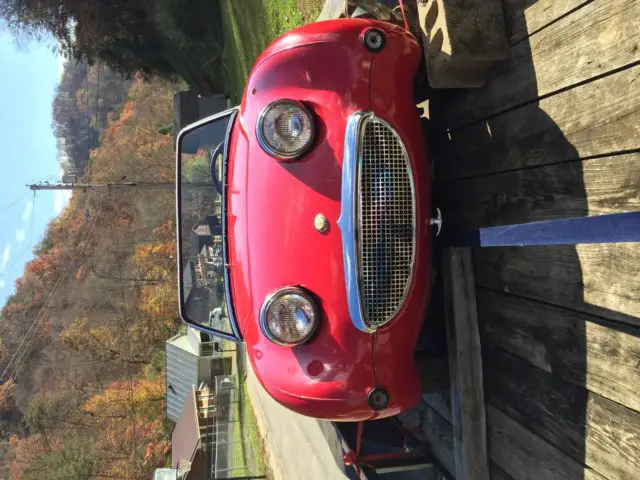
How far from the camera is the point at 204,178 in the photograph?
3.57m

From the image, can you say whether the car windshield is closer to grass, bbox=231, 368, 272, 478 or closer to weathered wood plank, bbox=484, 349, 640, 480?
weathered wood plank, bbox=484, 349, 640, 480

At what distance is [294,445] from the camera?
264 inches

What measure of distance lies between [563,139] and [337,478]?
4.27m

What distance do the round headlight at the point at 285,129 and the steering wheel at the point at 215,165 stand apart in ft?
3.37

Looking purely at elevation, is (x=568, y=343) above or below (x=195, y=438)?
above

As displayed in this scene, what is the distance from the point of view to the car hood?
234cm

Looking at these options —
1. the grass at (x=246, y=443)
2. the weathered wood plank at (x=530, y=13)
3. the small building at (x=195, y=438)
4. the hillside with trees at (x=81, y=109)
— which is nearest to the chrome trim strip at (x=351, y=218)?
the weathered wood plank at (x=530, y=13)

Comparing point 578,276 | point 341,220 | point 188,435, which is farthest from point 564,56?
point 188,435

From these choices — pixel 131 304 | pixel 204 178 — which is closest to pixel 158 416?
pixel 131 304

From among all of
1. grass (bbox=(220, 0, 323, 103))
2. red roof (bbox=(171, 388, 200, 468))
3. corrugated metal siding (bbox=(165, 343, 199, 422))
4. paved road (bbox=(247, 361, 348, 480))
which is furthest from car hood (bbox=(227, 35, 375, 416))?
corrugated metal siding (bbox=(165, 343, 199, 422))

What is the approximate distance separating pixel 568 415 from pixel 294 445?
528 cm

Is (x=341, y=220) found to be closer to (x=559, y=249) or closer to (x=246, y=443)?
(x=559, y=249)

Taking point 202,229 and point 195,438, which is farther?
point 195,438

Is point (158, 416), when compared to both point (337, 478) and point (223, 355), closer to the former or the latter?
point (223, 355)
